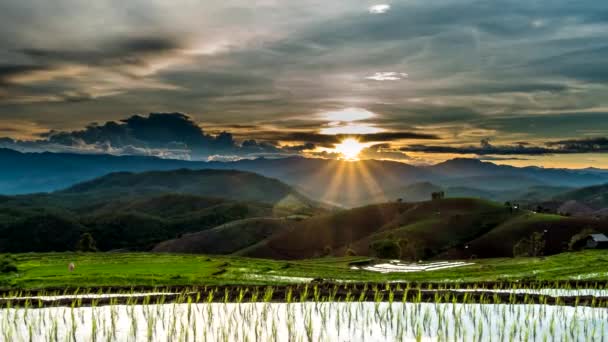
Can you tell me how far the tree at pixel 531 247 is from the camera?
168m

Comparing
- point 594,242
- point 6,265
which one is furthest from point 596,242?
point 6,265

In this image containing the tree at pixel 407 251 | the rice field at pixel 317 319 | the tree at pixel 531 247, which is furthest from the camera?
the tree at pixel 407 251

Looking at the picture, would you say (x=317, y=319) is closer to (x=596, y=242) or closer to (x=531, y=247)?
(x=596, y=242)

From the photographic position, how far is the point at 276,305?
32281 millimetres

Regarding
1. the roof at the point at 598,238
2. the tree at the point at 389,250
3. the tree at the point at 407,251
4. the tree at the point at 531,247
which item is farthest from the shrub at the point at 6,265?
the roof at the point at 598,238

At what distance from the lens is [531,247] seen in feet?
571

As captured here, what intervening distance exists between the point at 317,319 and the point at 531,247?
168m

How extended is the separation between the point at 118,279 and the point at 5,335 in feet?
94.2

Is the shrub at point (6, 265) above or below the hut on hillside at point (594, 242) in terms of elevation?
below

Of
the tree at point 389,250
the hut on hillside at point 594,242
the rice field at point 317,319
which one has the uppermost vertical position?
the hut on hillside at point 594,242

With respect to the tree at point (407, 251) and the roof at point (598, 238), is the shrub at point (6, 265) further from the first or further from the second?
the roof at point (598, 238)

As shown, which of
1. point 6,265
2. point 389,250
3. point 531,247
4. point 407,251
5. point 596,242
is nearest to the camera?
point 6,265

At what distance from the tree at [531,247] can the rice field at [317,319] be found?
148 metres

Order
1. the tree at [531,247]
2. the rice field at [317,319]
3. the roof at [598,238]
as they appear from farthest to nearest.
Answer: the tree at [531,247]
the roof at [598,238]
the rice field at [317,319]
